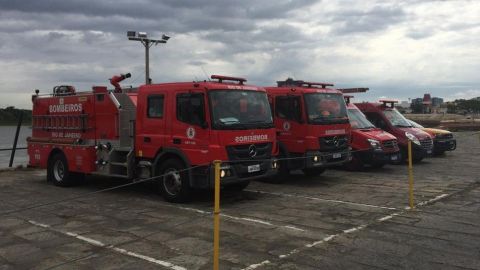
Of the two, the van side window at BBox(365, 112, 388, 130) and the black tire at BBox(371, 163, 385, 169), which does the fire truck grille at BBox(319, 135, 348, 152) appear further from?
the van side window at BBox(365, 112, 388, 130)

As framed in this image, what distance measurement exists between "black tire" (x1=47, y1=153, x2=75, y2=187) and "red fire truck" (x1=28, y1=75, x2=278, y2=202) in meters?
0.03

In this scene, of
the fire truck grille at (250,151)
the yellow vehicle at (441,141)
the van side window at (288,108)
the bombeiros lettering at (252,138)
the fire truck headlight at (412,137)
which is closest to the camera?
the fire truck grille at (250,151)

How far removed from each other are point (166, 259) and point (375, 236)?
3.12 m

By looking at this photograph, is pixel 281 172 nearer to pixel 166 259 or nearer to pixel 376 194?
pixel 376 194

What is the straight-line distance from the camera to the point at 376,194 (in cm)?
1119

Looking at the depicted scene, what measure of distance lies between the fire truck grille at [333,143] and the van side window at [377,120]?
4.94m

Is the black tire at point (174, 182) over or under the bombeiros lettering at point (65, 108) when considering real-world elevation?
under

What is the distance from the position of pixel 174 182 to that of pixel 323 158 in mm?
4280

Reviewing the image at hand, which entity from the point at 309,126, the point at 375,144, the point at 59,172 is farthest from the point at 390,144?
the point at 59,172

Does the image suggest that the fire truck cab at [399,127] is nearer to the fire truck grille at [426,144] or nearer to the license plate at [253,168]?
the fire truck grille at [426,144]

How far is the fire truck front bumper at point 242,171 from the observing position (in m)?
9.70

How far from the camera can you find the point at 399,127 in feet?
58.3

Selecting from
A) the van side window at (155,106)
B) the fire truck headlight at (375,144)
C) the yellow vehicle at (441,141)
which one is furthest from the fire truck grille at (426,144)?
the van side window at (155,106)

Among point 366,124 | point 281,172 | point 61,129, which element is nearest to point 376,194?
point 281,172
